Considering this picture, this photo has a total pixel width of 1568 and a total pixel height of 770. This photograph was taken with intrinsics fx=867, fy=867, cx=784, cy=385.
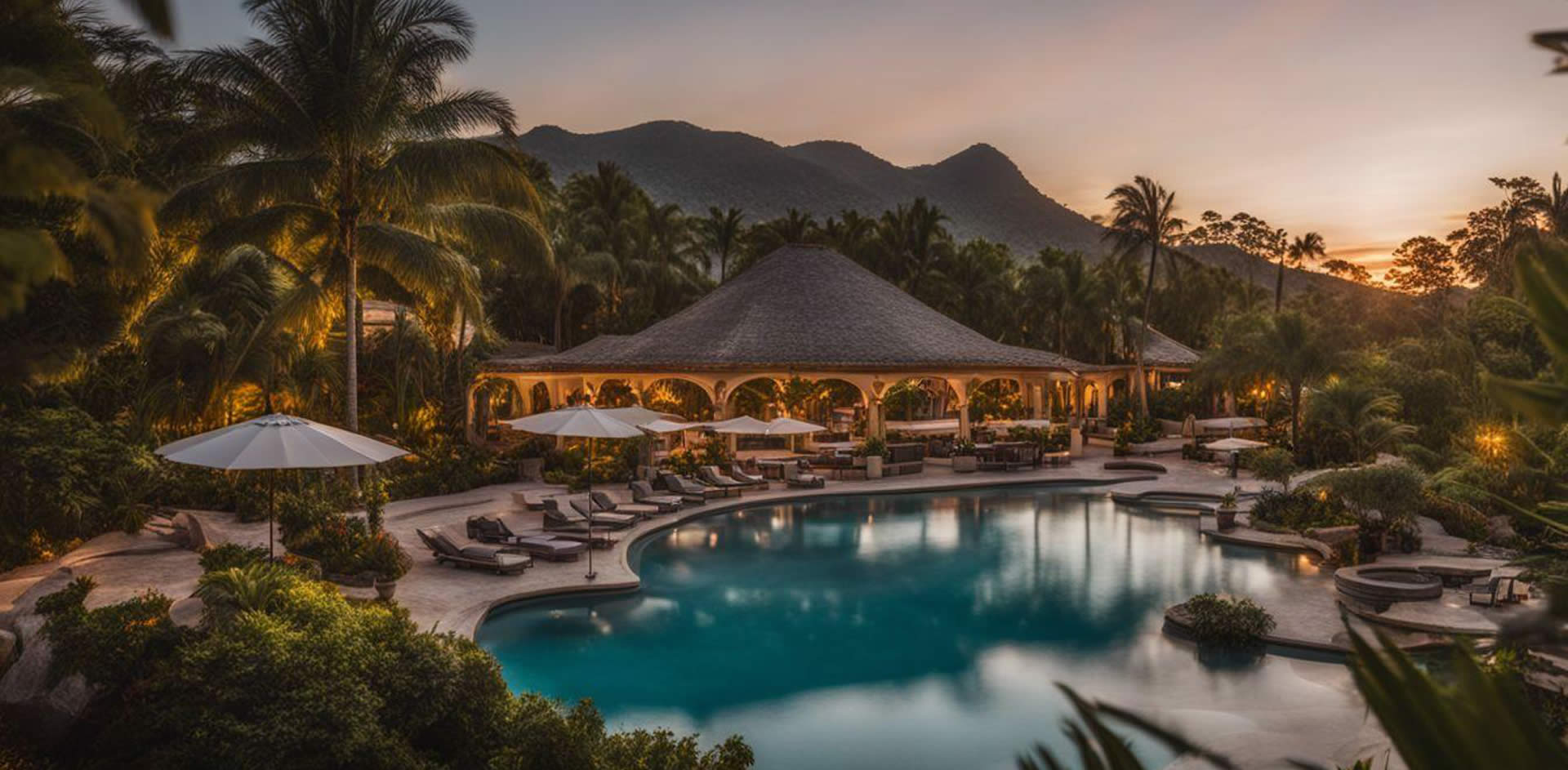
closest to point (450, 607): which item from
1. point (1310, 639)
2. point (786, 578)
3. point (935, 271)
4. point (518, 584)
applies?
point (518, 584)

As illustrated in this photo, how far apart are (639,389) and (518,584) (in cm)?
1800

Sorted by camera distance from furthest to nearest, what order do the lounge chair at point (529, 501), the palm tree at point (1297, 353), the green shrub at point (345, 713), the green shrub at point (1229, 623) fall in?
the palm tree at point (1297, 353)
the lounge chair at point (529, 501)
the green shrub at point (1229, 623)
the green shrub at point (345, 713)

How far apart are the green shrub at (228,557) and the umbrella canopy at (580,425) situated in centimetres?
565

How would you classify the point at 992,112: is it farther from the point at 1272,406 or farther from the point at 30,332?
the point at 30,332

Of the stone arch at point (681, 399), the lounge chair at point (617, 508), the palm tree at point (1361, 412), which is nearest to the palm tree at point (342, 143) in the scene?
the lounge chair at point (617, 508)

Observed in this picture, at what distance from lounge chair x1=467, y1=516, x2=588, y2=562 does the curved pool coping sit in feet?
2.91

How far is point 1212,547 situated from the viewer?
681 inches

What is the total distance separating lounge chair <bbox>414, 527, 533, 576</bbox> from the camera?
1400cm

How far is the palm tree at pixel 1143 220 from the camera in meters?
38.4

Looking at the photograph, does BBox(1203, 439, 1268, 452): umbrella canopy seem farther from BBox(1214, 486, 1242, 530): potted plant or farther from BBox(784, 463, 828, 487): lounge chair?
BBox(784, 463, 828, 487): lounge chair

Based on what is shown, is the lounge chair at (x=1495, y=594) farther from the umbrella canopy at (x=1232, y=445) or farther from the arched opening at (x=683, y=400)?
the arched opening at (x=683, y=400)

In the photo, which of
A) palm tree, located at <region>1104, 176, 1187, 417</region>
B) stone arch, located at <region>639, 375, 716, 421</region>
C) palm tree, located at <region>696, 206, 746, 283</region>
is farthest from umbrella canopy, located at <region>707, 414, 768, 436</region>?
palm tree, located at <region>696, 206, 746, 283</region>

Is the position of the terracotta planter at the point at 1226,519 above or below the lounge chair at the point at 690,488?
below

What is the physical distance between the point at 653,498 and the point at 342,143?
9725 millimetres
